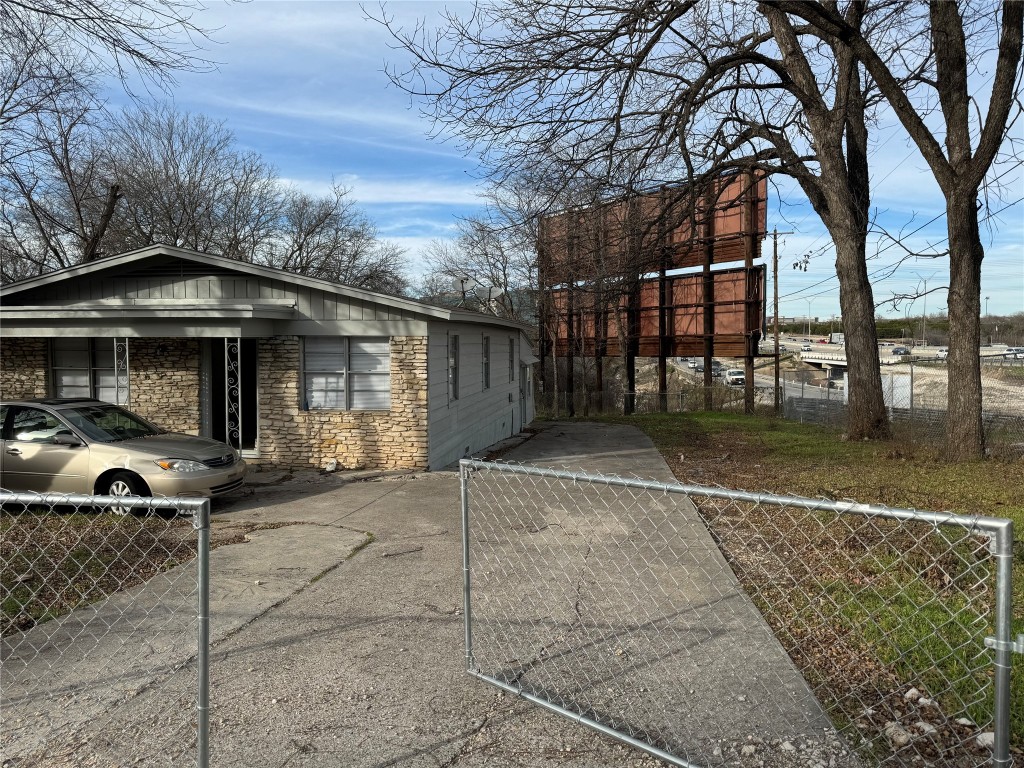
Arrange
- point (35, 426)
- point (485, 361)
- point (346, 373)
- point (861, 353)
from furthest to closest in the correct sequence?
point (485, 361), point (861, 353), point (346, 373), point (35, 426)

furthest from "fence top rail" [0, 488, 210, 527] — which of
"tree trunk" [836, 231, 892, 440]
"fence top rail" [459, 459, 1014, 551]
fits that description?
"tree trunk" [836, 231, 892, 440]

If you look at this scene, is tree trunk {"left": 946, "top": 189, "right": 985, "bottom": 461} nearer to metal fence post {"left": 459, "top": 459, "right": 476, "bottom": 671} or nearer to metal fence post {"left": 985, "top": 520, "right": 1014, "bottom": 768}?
metal fence post {"left": 459, "top": 459, "right": 476, "bottom": 671}

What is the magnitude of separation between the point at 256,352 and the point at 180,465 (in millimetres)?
4166

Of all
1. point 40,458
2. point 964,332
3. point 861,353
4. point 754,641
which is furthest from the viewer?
point 861,353

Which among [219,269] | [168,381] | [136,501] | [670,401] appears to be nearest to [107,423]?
[168,381]

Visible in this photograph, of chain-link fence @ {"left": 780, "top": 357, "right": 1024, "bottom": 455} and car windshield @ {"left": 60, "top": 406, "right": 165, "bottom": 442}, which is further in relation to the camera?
chain-link fence @ {"left": 780, "top": 357, "right": 1024, "bottom": 455}

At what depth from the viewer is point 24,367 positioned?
12883 mm

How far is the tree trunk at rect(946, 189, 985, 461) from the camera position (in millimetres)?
12328

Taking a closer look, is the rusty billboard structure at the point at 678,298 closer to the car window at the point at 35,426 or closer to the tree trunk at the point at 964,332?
the tree trunk at the point at 964,332

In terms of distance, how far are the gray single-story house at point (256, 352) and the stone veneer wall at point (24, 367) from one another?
0.7 inches

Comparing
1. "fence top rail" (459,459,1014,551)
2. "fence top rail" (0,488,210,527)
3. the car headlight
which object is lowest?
the car headlight

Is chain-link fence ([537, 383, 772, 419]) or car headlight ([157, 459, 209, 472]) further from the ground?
car headlight ([157, 459, 209, 472])

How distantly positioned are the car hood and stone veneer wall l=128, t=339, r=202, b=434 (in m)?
3.17

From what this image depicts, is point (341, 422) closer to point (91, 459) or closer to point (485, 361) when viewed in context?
point (91, 459)
